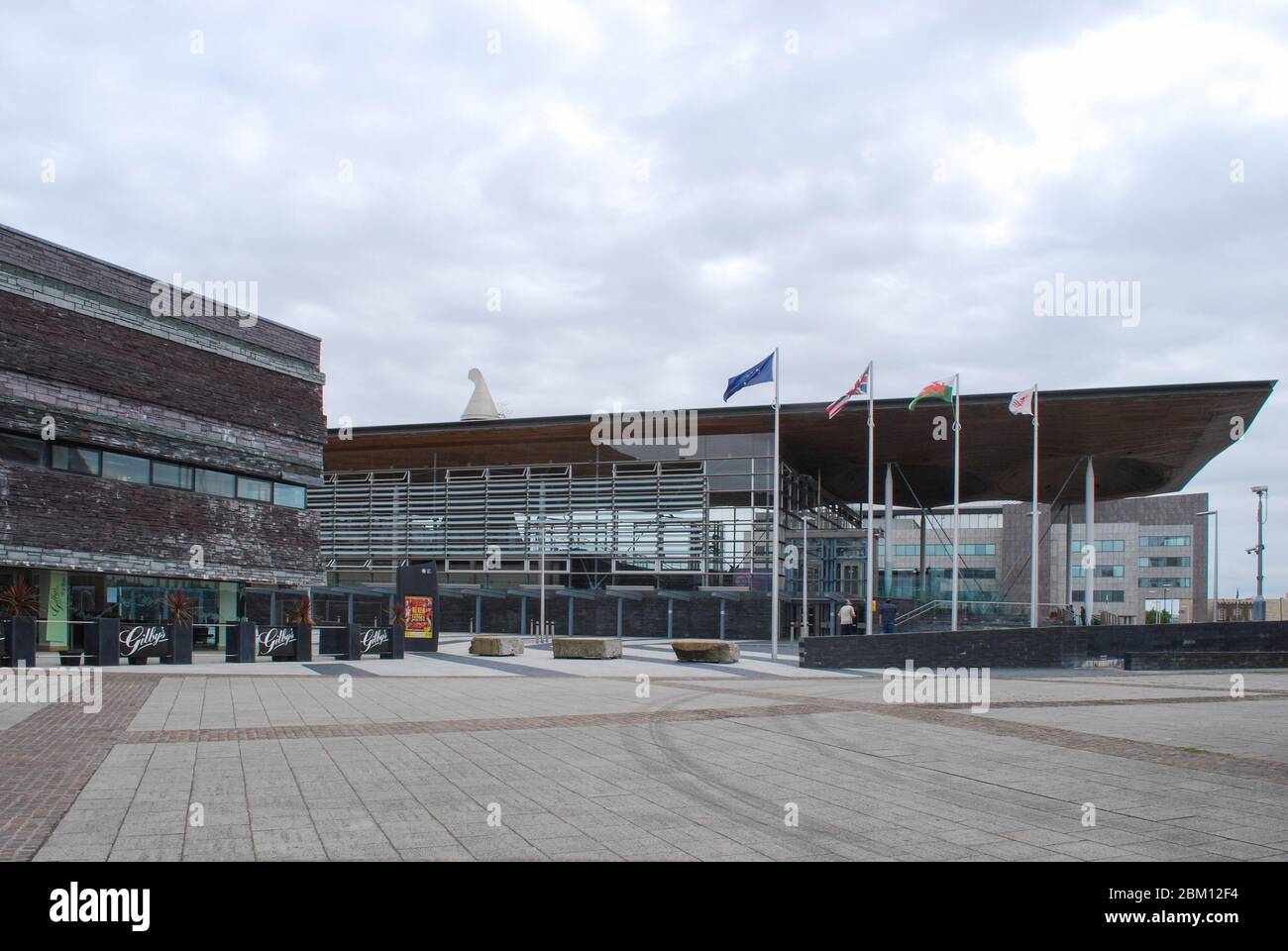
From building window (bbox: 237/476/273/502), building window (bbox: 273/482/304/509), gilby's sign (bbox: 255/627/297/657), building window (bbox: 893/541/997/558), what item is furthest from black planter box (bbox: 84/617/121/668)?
building window (bbox: 893/541/997/558)

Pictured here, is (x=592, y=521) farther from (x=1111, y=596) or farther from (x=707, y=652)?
(x=1111, y=596)

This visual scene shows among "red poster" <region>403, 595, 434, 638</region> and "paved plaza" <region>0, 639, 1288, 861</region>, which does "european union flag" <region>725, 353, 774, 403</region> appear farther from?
"paved plaza" <region>0, 639, 1288, 861</region>

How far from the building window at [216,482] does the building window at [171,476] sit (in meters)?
0.45

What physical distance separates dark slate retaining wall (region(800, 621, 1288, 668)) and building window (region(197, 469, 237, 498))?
19.5m

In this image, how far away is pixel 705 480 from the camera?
50.0 m

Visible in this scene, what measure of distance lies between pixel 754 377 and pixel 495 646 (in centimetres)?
1099

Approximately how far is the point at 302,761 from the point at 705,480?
1586 inches

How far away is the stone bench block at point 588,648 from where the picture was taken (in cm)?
2958

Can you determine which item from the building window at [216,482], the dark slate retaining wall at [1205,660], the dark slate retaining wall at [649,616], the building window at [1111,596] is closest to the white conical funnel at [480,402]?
the dark slate retaining wall at [649,616]

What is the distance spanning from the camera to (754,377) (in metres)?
30.9

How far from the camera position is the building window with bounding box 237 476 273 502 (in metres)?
34.8

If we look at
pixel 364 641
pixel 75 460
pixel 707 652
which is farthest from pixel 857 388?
pixel 75 460
